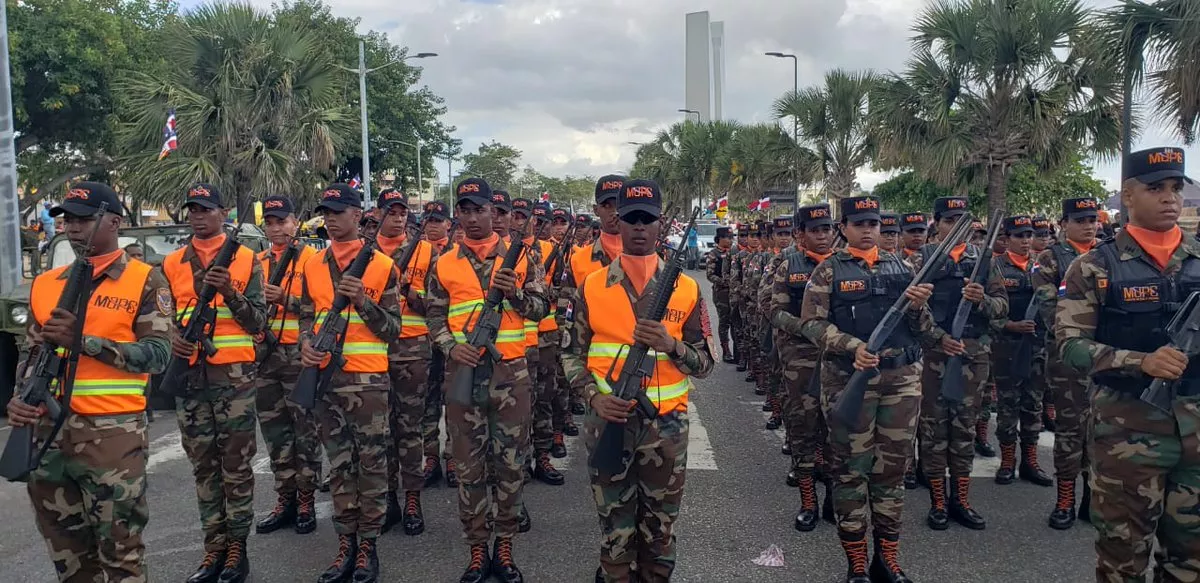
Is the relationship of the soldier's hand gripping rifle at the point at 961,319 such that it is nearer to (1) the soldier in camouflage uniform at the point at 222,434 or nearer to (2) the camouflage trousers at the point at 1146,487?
A: (2) the camouflage trousers at the point at 1146,487

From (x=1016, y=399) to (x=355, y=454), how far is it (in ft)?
16.5

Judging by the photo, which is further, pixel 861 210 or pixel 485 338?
pixel 861 210

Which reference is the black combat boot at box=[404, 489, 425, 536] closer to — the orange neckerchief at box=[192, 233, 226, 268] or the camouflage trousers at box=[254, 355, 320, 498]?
the camouflage trousers at box=[254, 355, 320, 498]

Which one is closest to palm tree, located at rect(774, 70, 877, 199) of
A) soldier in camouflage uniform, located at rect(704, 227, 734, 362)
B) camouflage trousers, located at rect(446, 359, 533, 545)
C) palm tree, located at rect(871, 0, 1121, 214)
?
palm tree, located at rect(871, 0, 1121, 214)

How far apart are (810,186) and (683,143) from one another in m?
22.9

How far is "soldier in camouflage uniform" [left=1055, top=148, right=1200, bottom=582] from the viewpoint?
3352 millimetres

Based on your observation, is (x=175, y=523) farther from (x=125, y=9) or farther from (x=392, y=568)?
(x=125, y=9)

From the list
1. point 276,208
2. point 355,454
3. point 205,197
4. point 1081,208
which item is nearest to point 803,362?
point 1081,208

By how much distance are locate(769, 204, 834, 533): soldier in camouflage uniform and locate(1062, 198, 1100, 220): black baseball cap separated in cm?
204

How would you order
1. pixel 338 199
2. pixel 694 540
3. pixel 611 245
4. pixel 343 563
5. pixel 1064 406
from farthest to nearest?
pixel 611 245 < pixel 1064 406 < pixel 694 540 < pixel 338 199 < pixel 343 563

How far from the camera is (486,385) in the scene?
4.50m

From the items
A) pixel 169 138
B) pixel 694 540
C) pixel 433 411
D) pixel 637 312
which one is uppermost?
pixel 169 138

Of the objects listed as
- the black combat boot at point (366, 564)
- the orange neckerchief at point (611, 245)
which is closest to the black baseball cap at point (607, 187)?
the orange neckerchief at point (611, 245)

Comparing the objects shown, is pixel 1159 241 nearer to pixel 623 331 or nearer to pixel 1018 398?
pixel 623 331
